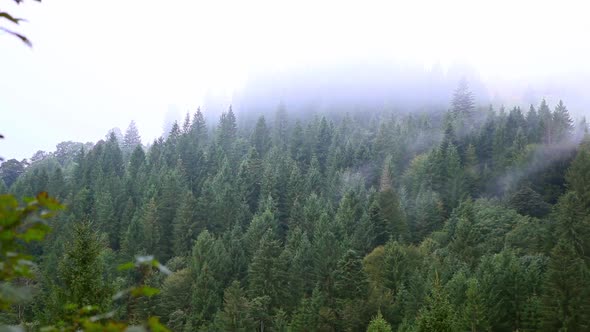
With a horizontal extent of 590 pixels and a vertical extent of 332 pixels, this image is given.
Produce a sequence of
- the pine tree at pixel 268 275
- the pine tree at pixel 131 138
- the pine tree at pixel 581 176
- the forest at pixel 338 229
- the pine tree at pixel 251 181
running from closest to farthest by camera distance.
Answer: the forest at pixel 338 229, the pine tree at pixel 268 275, the pine tree at pixel 581 176, the pine tree at pixel 251 181, the pine tree at pixel 131 138

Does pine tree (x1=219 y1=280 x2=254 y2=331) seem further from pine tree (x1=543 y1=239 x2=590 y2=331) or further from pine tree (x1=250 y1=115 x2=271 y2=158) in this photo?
pine tree (x1=250 y1=115 x2=271 y2=158)

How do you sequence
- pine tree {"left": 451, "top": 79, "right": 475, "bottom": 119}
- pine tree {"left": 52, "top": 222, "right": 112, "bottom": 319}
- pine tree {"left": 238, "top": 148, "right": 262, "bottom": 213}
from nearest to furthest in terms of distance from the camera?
pine tree {"left": 52, "top": 222, "right": 112, "bottom": 319}, pine tree {"left": 238, "top": 148, "right": 262, "bottom": 213}, pine tree {"left": 451, "top": 79, "right": 475, "bottom": 119}

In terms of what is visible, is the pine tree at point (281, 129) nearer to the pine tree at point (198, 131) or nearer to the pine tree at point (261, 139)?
the pine tree at point (261, 139)

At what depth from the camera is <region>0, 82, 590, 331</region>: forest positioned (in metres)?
35.3

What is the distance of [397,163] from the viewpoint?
81688 mm

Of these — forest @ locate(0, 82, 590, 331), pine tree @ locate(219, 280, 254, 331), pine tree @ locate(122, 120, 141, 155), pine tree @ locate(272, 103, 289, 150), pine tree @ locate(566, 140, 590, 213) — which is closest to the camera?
forest @ locate(0, 82, 590, 331)

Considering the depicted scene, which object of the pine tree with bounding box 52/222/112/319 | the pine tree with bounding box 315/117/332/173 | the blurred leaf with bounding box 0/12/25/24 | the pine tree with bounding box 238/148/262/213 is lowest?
the pine tree with bounding box 238/148/262/213

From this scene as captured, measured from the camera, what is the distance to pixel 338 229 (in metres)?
57.6

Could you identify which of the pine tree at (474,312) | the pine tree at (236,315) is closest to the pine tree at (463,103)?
the pine tree at (474,312)

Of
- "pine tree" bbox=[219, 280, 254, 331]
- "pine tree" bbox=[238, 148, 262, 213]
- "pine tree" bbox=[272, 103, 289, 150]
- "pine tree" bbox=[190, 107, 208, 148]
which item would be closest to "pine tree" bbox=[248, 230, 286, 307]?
"pine tree" bbox=[219, 280, 254, 331]

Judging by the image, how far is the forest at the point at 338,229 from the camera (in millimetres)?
35344

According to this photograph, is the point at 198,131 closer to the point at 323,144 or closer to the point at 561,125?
the point at 323,144

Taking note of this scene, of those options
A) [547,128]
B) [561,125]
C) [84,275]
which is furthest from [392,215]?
[84,275]

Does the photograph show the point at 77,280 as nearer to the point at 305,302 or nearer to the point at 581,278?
the point at 305,302
